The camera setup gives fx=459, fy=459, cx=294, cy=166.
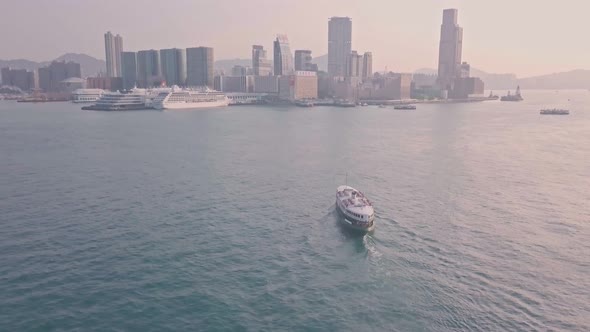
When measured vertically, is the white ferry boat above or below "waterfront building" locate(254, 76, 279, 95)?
below

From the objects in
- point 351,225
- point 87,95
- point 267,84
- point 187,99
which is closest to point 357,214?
point 351,225

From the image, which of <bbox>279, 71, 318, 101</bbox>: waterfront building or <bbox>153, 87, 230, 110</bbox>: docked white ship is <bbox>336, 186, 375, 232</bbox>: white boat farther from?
<bbox>279, 71, 318, 101</bbox>: waterfront building

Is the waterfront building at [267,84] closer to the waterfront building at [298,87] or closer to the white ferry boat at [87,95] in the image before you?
the waterfront building at [298,87]

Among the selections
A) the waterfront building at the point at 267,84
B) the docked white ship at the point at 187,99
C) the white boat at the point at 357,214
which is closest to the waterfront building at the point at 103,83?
the waterfront building at the point at 267,84

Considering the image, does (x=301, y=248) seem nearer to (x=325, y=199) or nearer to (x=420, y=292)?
(x=420, y=292)

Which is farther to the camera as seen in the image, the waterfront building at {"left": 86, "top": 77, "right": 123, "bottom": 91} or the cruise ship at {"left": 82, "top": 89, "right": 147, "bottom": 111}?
the waterfront building at {"left": 86, "top": 77, "right": 123, "bottom": 91}

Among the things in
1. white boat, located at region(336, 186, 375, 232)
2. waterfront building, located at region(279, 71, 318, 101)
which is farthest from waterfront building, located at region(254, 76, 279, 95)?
white boat, located at region(336, 186, 375, 232)
